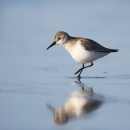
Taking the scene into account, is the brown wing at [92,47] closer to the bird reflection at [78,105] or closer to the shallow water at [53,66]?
the shallow water at [53,66]

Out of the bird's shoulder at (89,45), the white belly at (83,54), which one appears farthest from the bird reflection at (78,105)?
the bird's shoulder at (89,45)

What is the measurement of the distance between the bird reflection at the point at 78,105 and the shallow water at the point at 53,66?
8cm

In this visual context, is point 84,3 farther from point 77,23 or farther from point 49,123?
point 49,123

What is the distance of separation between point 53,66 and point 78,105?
289 centimetres

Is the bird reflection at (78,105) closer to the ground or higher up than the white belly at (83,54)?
closer to the ground

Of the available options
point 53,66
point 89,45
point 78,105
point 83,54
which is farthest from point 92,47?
point 78,105

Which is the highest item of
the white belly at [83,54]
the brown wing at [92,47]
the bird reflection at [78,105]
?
the brown wing at [92,47]

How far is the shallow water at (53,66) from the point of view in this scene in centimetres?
555

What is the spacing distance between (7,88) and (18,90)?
20cm

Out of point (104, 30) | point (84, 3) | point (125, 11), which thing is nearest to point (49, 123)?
point (104, 30)

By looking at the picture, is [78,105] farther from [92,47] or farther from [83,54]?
[92,47]

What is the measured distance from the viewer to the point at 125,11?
543 inches

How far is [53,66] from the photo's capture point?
8.95m

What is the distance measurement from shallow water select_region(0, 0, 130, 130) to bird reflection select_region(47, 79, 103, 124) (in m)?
0.08
